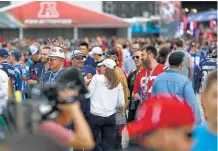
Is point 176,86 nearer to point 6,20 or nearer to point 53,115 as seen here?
point 53,115

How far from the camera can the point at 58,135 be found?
12.8 ft

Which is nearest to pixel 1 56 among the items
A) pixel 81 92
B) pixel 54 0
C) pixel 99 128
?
pixel 99 128

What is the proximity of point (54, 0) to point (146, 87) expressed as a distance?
31.2m

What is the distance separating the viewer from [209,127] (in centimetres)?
391

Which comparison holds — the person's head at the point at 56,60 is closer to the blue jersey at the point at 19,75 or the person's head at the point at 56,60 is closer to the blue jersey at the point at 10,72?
the blue jersey at the point at 10,72

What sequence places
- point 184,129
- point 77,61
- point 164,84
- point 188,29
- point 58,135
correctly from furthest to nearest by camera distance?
point 188,29 → point 77,61 → point 164,84 → point 58,135 → point 184,129

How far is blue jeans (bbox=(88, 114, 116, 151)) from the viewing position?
1034 cm

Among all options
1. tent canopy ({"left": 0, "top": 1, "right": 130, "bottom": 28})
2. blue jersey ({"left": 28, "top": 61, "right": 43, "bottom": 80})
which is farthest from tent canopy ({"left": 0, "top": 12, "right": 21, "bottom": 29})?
blue jersey ({"left": 28, "top": 61, "right": 43, "bottom": 80})

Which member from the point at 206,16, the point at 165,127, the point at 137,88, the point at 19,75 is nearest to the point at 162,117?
the point at 165,127

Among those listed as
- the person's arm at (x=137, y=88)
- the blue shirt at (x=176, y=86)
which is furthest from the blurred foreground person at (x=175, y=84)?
the person's arm at (x=137, y=88)

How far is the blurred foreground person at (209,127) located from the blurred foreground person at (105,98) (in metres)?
6.14

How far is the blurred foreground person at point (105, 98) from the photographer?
10.2m

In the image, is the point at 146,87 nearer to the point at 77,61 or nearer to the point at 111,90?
the point at 111,90

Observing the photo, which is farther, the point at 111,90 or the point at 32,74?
the point at 32,74
